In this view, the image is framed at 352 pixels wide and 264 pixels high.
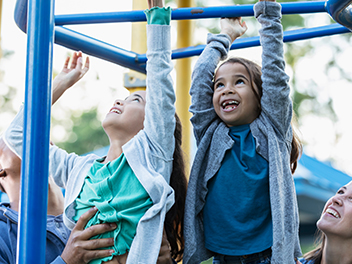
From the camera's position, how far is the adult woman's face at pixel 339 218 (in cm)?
139

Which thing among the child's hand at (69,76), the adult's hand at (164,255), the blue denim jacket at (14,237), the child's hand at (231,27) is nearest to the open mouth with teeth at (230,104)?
the child's hand at (231,27)

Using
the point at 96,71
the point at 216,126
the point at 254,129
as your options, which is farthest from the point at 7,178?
the point at 96,71

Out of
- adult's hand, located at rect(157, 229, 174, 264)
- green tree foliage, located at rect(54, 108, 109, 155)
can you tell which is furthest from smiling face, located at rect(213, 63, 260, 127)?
green tree foliage, located at rect(54, 108, 109, 155)

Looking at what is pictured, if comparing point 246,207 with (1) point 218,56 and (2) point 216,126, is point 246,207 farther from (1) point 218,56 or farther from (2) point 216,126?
(1) point 218,56

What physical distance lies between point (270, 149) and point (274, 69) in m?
0.21

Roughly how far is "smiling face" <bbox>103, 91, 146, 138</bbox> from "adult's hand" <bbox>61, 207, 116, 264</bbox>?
25 cm

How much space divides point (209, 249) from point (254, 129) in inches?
13.8

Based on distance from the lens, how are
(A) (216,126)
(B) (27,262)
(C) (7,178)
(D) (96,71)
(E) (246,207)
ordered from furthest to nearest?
(D) (96,71) < (C) (7,178) < (A) (216,126) < (E) (246,207) < (B) (27,262)

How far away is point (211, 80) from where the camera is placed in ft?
4.41

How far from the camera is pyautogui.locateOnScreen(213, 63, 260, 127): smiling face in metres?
1.25

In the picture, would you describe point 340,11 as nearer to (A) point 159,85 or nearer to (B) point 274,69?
(B) point 274,69

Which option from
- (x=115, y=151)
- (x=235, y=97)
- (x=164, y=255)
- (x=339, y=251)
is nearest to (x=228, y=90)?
(x=235, y=97)

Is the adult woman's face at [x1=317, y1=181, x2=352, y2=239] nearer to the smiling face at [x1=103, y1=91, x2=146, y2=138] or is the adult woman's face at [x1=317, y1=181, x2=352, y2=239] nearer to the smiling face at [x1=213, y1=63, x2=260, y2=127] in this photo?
the smiling face at [x1=213, y1=63, x2=260, y2=127]

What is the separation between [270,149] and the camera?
1183 millimetres
